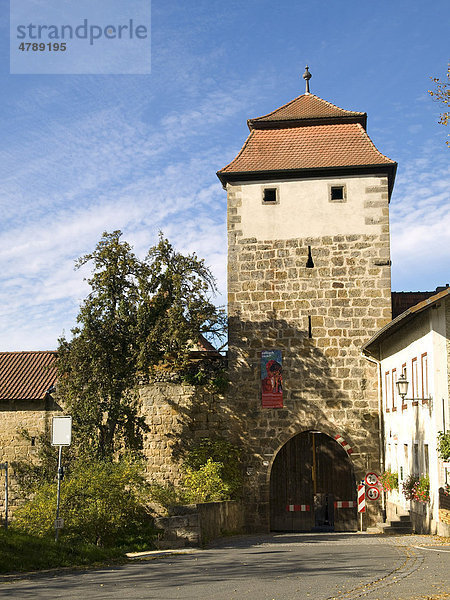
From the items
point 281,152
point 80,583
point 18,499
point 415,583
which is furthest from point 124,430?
point 415,583

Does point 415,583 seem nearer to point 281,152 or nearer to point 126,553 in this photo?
point 126,553

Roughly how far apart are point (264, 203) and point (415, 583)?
14.0 m

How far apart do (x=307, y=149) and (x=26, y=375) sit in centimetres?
1103

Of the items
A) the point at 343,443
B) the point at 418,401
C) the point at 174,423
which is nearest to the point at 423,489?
the point at 418,401

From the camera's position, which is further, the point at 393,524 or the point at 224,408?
the point at 224,408

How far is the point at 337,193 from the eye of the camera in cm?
2192

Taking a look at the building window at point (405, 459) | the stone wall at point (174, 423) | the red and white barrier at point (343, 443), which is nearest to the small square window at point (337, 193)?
the stone wall at point (174, 423)

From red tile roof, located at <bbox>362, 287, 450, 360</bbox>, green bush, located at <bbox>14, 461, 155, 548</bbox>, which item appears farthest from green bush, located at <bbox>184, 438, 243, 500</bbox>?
green bush, located at <bbox>14, 461, 155, 548</bbox>

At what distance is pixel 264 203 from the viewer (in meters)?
22.1

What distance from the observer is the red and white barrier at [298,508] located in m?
21.5

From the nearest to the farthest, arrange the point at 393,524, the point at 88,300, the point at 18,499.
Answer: the point at 393,524
the point at 88,300
the point at 18,499

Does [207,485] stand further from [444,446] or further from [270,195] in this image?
[270,195]

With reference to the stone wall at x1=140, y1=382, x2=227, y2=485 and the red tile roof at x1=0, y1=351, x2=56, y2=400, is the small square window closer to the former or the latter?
the stone wall at x1=140, y1=382, x2=227, y2=485

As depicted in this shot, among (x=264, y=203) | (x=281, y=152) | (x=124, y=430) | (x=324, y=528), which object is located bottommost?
(x=324, y=528)
